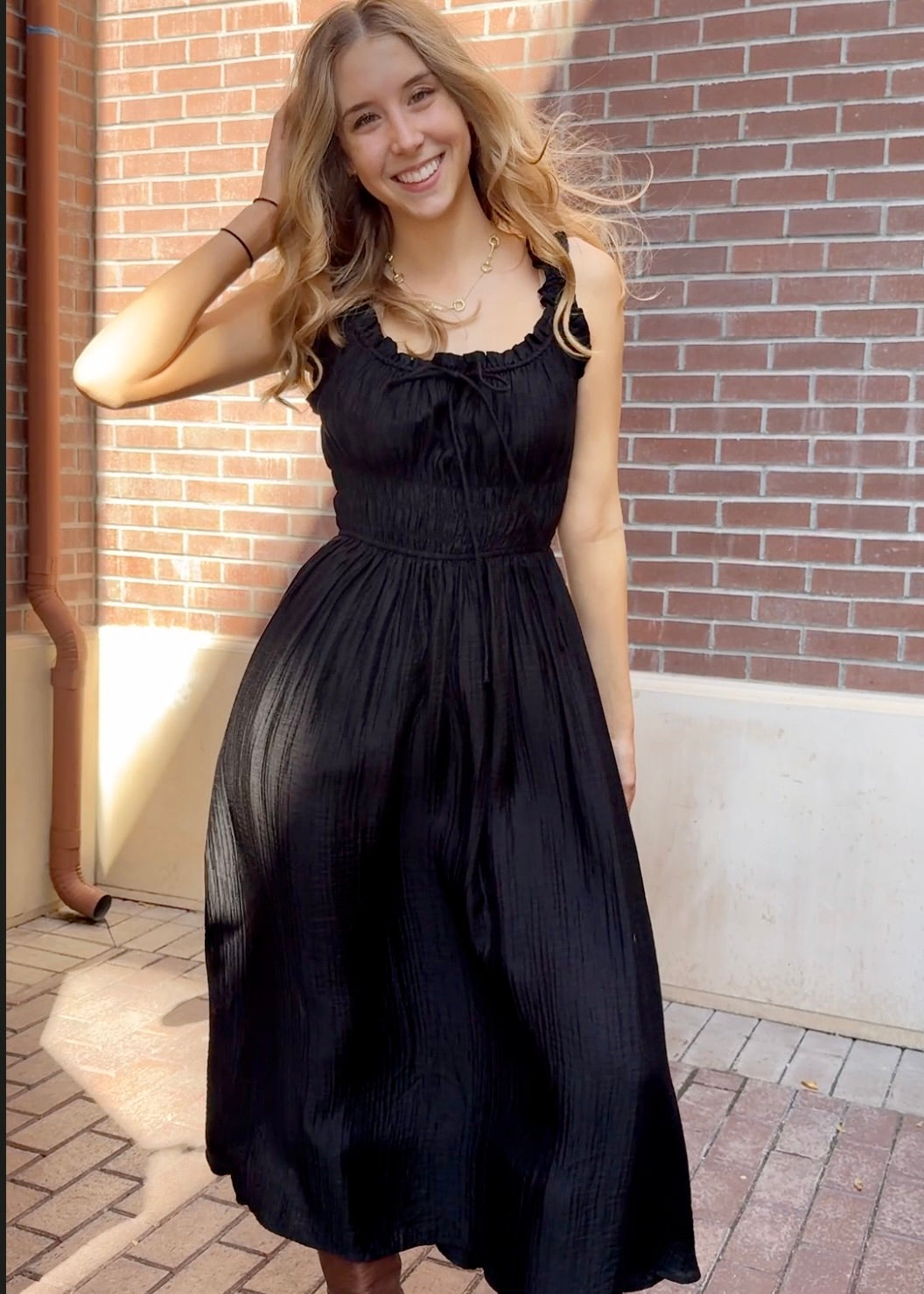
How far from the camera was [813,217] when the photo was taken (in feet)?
12.2

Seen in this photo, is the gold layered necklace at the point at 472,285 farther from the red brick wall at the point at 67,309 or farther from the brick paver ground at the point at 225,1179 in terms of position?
the red brick wall at the point at 67,309

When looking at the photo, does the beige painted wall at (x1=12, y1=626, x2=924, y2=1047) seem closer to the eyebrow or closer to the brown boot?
the brown boot

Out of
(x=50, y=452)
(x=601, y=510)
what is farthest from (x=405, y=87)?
(x=50, y=452)

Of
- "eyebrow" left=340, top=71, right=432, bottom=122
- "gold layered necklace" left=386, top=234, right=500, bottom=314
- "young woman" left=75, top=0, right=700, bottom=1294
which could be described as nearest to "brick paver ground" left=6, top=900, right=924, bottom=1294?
"young woman" left=75, top=0, right=700, bottom=1294

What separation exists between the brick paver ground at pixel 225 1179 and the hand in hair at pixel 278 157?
6.62 feet

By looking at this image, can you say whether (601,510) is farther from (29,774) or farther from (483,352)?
(29,774)

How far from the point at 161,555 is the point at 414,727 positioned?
2.91m

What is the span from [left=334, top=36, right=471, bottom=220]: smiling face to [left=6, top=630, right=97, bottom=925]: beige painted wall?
8.92 ft

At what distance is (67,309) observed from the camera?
4.66 m

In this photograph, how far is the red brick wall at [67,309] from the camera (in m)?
4.37

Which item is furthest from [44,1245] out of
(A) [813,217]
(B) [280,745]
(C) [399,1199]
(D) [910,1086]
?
(A) [813,217]

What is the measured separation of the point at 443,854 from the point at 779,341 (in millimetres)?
2294

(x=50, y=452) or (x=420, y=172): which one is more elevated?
(x=420, y=172)

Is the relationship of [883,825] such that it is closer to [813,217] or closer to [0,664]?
[813,217]
